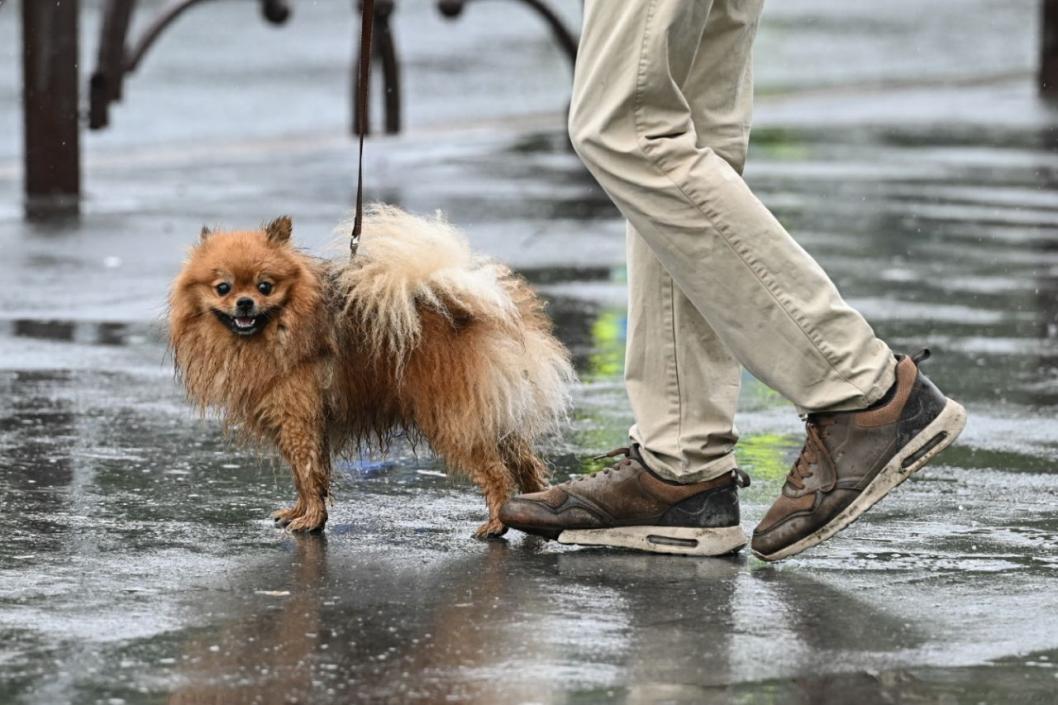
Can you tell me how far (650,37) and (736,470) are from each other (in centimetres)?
103

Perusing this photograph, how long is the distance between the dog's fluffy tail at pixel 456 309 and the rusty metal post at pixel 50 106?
6092 mm

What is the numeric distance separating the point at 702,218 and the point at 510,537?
90cm

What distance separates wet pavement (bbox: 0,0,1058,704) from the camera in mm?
4113

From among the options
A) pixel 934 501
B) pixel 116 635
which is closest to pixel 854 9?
pixel 934 501

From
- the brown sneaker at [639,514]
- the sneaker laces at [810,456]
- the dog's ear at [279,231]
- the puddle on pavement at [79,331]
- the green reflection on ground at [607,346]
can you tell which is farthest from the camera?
the puddle on pavement at [79,331]

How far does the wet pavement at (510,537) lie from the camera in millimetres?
4113

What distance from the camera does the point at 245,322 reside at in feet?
16.9

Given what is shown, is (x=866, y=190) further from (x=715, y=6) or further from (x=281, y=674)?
(x=281, y=674)

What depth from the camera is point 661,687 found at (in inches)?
157

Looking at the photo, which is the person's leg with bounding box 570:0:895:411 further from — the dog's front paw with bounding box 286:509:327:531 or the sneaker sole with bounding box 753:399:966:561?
the dog's front paw with bounding box 286:509:327:531

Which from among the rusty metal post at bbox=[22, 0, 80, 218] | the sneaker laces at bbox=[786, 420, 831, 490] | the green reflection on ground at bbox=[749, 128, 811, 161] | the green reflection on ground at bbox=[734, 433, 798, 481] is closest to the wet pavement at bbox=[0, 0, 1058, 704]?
the green reflection on ground at bbox=[734, 433, 798, 481]

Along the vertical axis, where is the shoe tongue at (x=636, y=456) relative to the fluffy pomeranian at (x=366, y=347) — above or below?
below

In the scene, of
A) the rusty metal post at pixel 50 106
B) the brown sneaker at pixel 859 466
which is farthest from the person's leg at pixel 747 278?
the rusty metal post at pixel 50 106

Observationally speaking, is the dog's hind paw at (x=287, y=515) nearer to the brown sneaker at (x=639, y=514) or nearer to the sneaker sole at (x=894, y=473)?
the brown sneaker at (x=639, y=514)
